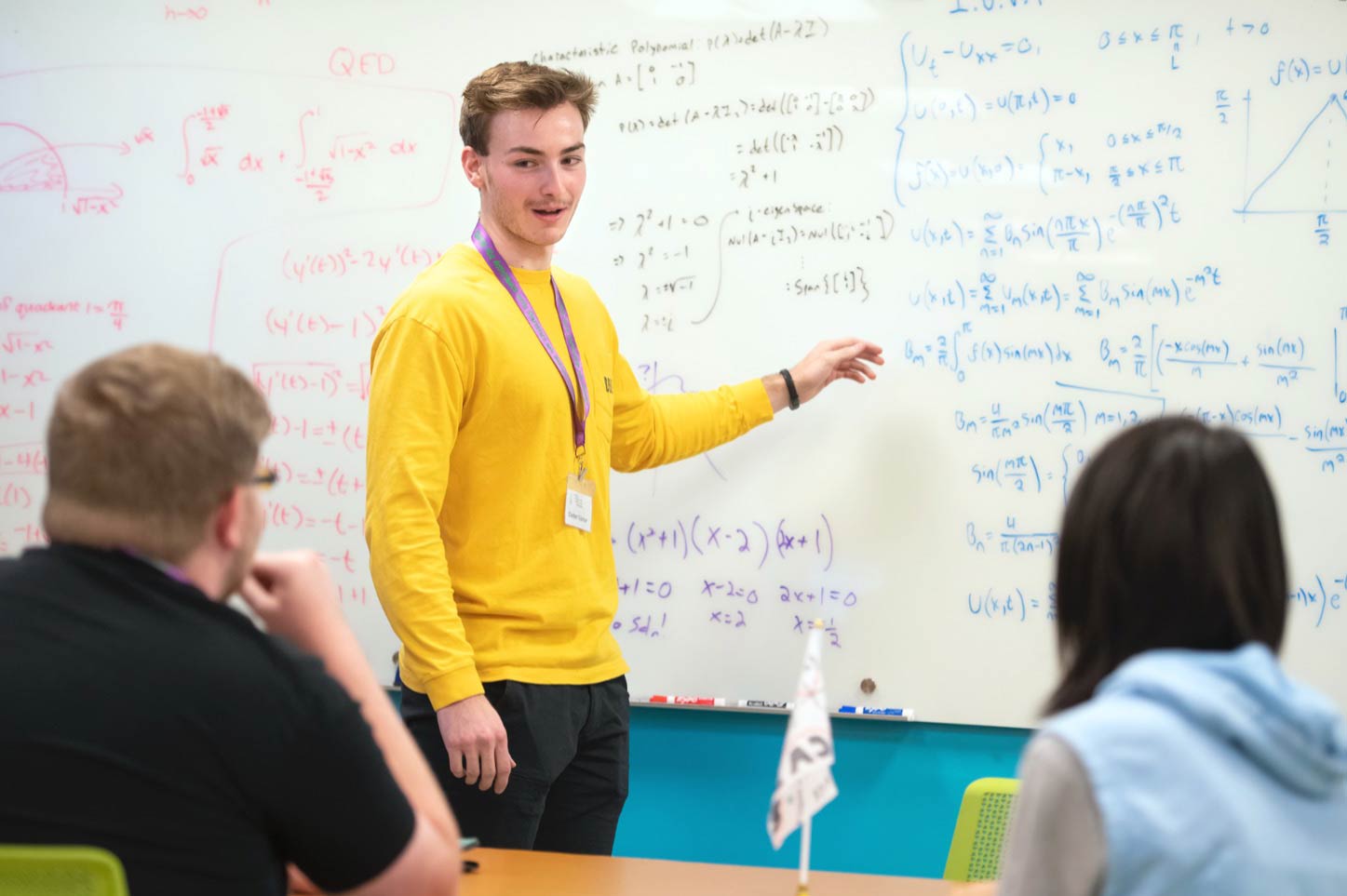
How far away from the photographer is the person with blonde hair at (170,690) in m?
1.13

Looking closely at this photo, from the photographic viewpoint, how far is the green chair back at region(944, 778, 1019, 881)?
1.96m

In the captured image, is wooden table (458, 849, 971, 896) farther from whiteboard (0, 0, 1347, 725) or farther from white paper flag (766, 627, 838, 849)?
whiteboard (0, 0, 1347, 725)

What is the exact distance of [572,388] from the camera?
8.00ft

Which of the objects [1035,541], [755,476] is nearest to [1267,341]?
[1035,541]

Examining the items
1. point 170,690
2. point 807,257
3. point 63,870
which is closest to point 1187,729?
point 170,690

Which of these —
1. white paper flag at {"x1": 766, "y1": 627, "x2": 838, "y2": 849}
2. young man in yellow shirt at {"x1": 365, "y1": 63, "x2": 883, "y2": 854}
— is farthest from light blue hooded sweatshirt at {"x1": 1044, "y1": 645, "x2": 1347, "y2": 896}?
young man in yellow shirt at {"x1": 365, "y1": 63, "x2": 883, "y2": 854}

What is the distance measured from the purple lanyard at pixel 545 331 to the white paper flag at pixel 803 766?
105cm

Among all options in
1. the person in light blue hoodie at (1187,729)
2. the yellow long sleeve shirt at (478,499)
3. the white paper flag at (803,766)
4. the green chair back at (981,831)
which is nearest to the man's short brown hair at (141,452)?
the white paper flag at (803,766)

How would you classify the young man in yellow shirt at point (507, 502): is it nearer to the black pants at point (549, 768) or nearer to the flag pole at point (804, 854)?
the black pants at point (549, 768)

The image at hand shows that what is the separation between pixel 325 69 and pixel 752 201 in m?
1.13

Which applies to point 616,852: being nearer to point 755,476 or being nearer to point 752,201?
point 755,476

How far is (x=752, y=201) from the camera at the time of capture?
9.65 feet

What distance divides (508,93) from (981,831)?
159 centimetres

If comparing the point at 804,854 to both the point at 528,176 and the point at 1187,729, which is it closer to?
the point at 1187,729
